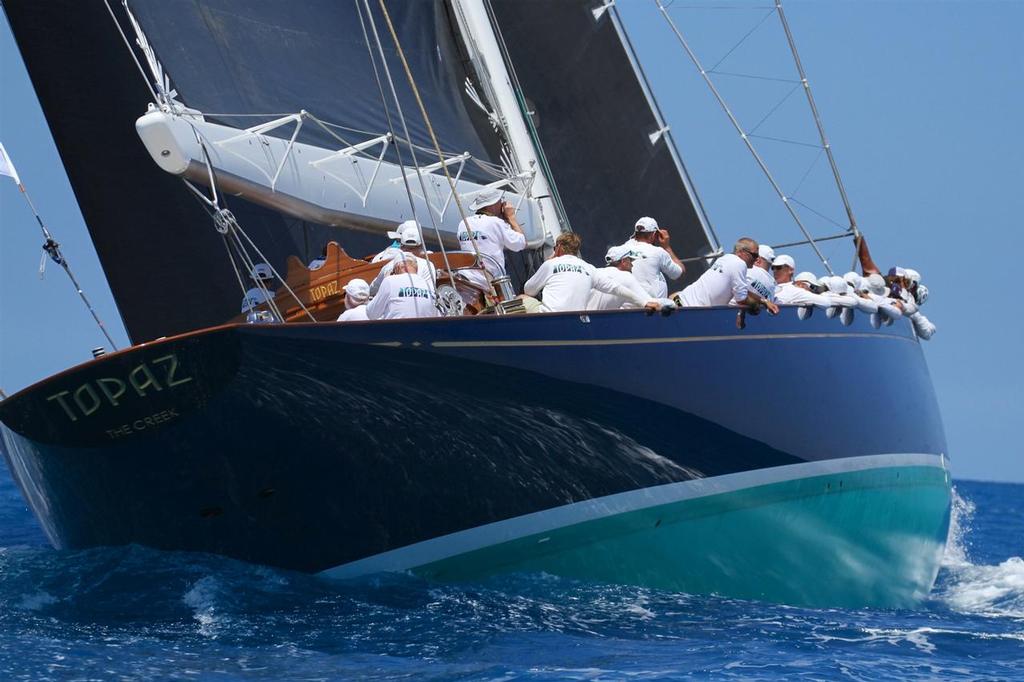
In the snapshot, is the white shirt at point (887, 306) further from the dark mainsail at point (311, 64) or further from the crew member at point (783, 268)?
the dark mainsail at point (311, 64)

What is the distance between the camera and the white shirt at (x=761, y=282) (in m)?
9.43

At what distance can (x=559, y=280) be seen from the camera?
8539 millimetres

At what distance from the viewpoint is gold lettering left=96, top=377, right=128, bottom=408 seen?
6.85 m

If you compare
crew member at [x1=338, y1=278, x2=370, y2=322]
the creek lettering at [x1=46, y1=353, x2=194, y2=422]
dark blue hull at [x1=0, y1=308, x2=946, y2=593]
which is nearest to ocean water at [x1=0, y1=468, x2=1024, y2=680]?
dark blue hull at [x1=0, y1=308, x2=946, y2=593]

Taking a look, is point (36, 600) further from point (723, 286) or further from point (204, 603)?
point (723, 286)

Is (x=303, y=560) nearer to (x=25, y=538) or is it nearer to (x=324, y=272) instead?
(x=324, y=272)

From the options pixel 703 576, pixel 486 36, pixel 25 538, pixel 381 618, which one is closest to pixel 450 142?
pixel 486 36

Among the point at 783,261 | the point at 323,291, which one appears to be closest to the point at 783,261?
the point at 783,261

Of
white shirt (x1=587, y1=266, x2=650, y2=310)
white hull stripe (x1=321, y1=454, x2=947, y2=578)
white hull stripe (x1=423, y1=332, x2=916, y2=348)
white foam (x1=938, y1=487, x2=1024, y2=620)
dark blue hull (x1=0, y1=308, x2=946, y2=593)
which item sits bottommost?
white foam (x1=938, y1=487, x2=1024, y2=620)

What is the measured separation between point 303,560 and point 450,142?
13.2ft

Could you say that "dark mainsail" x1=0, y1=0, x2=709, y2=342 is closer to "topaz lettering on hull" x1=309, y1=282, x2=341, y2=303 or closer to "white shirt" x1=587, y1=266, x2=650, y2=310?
"topaz lettering on hull" x1=309, y1=282, x2=341, y2=303

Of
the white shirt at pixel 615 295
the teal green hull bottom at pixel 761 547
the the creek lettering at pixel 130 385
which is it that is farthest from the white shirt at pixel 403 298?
the the creek lettering at pixel 130 385

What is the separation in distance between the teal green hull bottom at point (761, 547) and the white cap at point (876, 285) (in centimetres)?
137

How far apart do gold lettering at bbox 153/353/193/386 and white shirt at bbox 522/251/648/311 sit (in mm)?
2374
